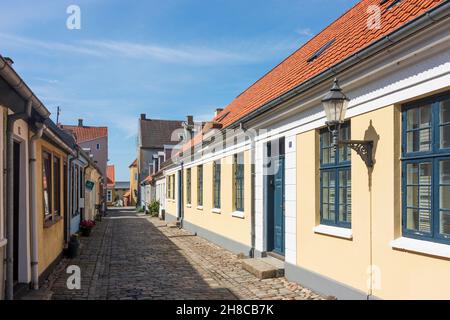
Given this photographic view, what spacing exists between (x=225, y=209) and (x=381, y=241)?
7630mm

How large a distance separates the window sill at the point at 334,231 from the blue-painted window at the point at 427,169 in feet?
3.79

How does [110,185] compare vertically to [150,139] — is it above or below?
below

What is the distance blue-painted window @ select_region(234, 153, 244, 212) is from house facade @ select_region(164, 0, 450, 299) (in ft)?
3.59

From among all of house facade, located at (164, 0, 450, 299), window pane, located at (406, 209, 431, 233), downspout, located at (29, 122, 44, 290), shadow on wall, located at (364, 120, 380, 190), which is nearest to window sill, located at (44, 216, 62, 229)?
downspout, located at (29, 122, 44, 290)

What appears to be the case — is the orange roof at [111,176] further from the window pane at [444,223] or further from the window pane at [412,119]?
the window pane at [444,223]

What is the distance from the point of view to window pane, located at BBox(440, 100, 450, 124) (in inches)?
185

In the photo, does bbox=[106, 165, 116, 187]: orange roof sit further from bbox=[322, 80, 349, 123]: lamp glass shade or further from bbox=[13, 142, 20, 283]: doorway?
bbox=[322, 80, 349, 123]: lamp glass shade

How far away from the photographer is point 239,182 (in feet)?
39.2

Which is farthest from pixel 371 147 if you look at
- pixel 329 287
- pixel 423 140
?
pixel 329 287

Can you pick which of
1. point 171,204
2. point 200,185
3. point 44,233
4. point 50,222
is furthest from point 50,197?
point 171,204

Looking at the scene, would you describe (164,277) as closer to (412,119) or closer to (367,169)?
(367,169)

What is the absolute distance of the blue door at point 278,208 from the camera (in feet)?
30.7

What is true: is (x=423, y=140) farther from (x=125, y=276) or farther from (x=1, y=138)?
(x=125, y=276)

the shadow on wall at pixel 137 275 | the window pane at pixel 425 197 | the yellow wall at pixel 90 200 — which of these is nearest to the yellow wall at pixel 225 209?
the shadow on wall at pixel 137 275
